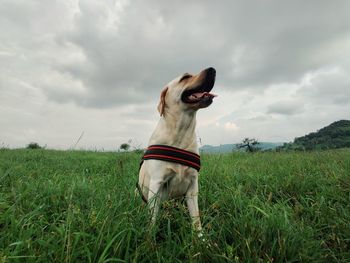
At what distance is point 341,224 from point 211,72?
207 centimetres

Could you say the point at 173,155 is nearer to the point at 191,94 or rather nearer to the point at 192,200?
the point at 192,200

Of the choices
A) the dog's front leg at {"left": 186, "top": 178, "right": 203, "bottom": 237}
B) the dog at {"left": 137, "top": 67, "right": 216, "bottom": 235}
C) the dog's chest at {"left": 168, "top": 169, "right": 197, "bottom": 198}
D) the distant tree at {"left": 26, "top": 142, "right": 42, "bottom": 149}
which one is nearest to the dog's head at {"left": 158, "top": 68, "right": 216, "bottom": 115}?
the dog at {"left": 137, "top": 67, "right": 216, "bottom": 235}

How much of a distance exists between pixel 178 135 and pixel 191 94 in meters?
0.51

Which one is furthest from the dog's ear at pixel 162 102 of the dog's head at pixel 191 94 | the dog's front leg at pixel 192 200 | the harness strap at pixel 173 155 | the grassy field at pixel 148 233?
the grassy field at pixel 148 233

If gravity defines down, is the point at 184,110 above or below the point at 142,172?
above

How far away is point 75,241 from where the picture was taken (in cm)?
198

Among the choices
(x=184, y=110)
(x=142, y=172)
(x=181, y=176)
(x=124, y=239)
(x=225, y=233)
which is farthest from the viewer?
(x=142, y=172)

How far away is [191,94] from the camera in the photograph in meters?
3.51

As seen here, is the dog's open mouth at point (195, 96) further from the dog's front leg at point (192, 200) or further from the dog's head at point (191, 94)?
the dog's front leg at point (192, 200)

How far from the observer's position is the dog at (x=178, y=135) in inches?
128

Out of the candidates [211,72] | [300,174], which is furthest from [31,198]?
[300,174]

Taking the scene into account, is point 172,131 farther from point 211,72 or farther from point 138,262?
point 138,262

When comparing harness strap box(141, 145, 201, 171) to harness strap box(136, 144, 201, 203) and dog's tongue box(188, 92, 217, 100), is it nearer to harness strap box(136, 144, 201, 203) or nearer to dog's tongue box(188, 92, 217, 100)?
harness strap box(136, 144, 201, 203)

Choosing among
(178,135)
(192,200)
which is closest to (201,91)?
(178,135)
